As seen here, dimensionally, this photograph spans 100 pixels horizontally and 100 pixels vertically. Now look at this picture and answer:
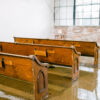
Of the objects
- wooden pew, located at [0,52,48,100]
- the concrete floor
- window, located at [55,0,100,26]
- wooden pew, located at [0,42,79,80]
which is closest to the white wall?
window, located at [55,0,100,26]

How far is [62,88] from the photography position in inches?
107

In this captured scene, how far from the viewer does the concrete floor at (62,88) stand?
2.39 meters

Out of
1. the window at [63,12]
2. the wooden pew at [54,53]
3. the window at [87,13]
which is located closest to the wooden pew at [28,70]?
the wooden pew at [54,53]

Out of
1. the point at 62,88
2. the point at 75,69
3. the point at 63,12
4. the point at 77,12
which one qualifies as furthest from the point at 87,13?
the point at 62,88

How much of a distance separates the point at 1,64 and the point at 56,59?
1144 mm

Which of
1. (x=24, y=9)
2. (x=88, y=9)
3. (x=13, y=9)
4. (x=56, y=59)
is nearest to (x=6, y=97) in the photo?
(x=56, y=59)

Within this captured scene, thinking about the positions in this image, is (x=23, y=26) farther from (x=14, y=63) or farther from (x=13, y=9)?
(x=14, y=63)

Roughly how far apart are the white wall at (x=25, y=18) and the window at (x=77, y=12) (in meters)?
0.50

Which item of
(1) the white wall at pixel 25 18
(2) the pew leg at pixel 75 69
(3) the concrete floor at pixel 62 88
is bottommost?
(3) the concrete floor at pixel 62 88

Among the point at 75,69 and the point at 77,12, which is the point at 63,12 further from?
the point at 75,69

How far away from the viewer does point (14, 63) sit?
218 centimetres

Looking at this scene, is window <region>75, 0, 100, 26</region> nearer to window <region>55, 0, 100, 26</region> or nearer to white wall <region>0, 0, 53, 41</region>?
window <region>55, 0, 100, 26</region>

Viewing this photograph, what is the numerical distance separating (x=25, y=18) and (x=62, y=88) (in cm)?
442

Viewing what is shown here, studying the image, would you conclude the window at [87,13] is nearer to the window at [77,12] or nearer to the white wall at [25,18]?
the window at [77,12]
